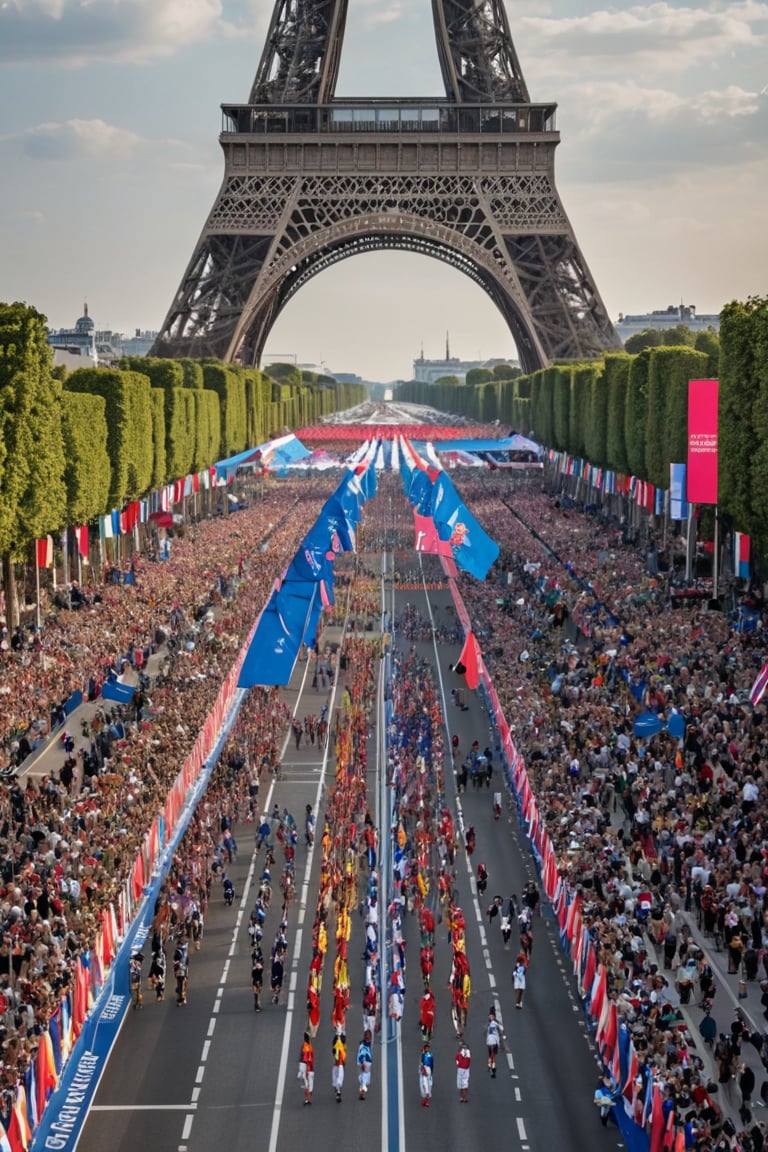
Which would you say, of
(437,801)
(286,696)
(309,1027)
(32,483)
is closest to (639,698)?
(437,801)

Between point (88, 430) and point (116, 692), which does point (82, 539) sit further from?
point (116, 692)

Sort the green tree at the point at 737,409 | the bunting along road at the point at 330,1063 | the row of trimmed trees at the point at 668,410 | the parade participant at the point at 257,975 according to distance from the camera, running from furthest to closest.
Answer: the green tree at the point at 737,409
the row of trimmed trees at the point at 668,410
the parade participant at the point at 257,975
the bunting along road at the point at 330,1063

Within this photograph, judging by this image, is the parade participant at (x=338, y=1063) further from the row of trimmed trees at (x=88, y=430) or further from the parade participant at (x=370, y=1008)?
the row of trimmed trees at (x=88, y=430)

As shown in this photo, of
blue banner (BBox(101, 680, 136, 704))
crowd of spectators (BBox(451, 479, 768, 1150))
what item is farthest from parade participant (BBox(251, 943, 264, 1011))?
blue banner (BBox(101, 680, 136, 704))

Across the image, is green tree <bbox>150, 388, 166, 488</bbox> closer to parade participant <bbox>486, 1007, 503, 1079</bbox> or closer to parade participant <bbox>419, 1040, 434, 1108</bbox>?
parade participant <bbox>486, 1007, 503, 1079</bbox>

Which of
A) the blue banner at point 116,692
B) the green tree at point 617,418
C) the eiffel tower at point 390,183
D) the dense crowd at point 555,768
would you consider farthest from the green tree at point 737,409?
the eiffel tower at point 390,183
